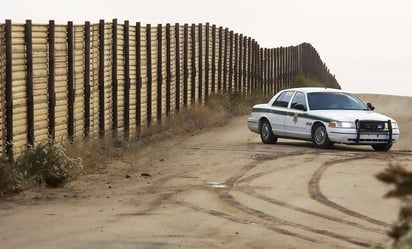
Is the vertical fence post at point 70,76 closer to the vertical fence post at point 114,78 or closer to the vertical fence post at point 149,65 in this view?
the vertical fence post at point 114,78

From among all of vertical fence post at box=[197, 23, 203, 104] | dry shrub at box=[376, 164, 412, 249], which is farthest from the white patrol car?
dry shrub at box=[376, 164, 412, 249]

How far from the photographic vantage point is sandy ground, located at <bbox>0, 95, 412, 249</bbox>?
11656 mm

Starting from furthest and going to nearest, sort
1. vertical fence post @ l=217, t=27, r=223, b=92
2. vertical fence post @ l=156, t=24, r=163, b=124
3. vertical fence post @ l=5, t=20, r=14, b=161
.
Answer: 1. vertical fence post @ l=217, t=27, r=223, b=92
2. vertical fence post @ l=156, t=24, r=163, b=124
3. vertical fence post @ l=5, t=20, r=14, b=161

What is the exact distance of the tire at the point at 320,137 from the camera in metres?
23.4

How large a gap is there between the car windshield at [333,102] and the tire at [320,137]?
2.20 feet

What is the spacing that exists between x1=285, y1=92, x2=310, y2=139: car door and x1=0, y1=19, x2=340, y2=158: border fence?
4383mm

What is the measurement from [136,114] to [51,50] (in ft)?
22.8

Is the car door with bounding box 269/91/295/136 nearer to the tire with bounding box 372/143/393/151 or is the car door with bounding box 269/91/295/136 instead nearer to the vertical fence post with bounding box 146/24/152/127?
the tire with bounding box 372/143/393/151

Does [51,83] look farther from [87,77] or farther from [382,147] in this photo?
[382,147]

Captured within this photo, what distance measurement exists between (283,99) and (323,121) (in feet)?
7.10

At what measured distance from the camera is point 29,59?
20172 mm

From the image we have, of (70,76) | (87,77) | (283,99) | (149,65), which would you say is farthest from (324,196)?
(149,65)

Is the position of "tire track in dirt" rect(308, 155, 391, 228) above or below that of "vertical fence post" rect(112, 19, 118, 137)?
below

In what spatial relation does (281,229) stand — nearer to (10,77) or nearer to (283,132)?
(10,77)
